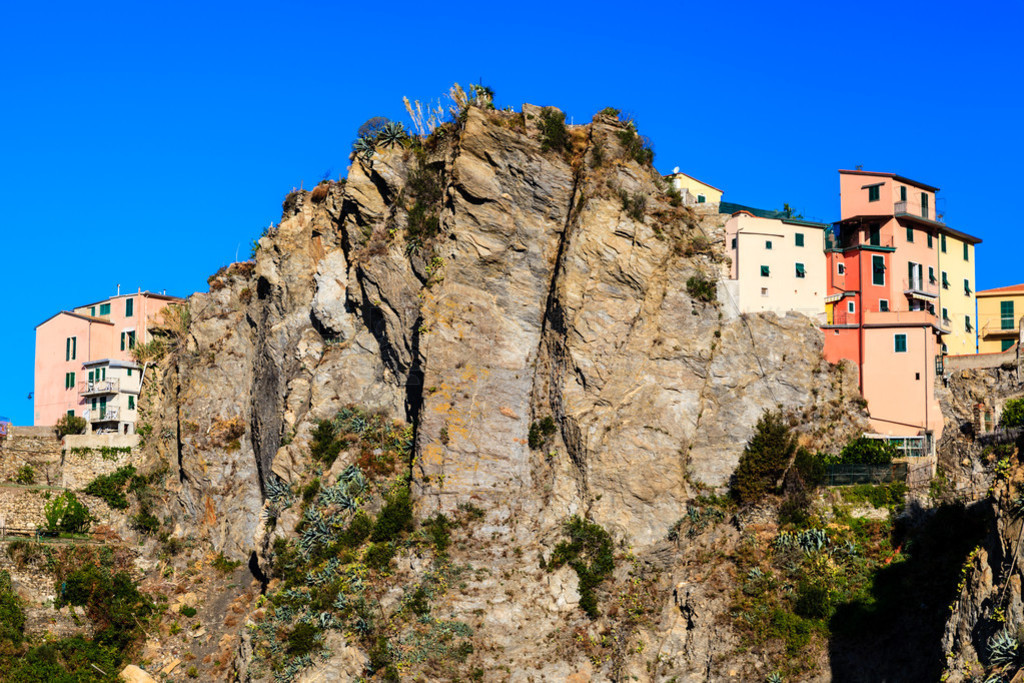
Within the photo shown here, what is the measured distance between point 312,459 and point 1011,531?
3337 centimetres

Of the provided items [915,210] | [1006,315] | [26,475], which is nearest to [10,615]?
[26,475]

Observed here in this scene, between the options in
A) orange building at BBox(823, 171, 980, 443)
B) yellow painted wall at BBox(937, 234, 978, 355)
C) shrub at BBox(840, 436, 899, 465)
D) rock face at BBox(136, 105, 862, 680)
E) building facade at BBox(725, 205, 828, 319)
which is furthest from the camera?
yellow painted wall at BBox(937, 234, 978, 355)

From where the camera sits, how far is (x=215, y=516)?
61.6m

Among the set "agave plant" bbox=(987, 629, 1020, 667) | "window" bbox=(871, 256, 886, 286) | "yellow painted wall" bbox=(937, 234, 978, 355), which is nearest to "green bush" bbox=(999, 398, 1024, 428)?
"yellow painted wall" bbox=(937, 234, 978, 355)

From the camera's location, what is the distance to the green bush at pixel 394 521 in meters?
51.2

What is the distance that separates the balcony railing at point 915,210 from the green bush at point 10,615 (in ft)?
153

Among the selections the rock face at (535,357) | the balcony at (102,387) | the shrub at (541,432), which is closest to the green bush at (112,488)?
the rock face at (535,357)

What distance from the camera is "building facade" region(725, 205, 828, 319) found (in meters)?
56.5

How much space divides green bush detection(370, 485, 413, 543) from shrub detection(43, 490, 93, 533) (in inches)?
769

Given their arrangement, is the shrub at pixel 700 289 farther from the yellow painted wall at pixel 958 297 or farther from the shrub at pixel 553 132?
the yellow painted wall at pixel 958 297

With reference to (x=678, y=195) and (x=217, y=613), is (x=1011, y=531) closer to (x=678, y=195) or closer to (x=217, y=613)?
(x=678, y=195)

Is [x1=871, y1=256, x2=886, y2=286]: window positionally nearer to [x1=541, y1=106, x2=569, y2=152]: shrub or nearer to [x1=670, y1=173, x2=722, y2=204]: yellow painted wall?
[x1=670, y1=173, x2=722, y2=204]: yellow painted wall

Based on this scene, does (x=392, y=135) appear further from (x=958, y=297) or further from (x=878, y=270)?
(x=958, y=297)

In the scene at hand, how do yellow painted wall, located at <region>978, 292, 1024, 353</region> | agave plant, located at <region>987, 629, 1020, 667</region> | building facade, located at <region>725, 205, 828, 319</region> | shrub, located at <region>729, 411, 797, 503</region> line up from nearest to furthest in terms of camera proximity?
agave plant, located at <region>987, 629, 1020, 667</region>
shrub, located at <region>729, 411, 797, 503</region>
building facade, located at <region>725, 205, 828, 319</region>
yellow painted wall, located at <region>978, 292, 1024, 353</region>
